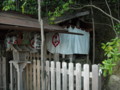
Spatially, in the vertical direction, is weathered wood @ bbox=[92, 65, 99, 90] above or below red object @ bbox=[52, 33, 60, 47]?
below

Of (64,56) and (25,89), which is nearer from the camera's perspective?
(25,89)

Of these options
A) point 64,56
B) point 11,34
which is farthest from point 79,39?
point 11,34

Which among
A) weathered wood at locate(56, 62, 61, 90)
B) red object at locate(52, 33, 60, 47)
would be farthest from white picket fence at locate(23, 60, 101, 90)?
red object at locate(52, 33, 60, 47)

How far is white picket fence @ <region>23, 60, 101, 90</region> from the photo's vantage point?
2.80 meters

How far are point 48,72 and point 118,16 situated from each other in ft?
20.5

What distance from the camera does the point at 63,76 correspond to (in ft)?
10.8

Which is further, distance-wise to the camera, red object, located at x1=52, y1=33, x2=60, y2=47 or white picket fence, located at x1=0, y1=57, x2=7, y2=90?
red object, located at x1=52, y1=33, x2=60, y2=47

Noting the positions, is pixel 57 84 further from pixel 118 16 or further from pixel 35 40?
pixel 118 16

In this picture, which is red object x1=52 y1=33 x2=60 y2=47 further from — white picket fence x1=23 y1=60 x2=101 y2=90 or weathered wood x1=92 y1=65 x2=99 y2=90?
weathered wood x1=92 y1=65 x2=99 y2=90

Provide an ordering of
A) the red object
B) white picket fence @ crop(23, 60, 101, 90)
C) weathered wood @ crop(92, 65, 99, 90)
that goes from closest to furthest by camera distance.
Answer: weathered wood @ crop(92, 65, 99, 90)
white picket fence @ crop(23, 60, 101, 90)
the red object

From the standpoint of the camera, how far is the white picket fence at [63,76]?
2.80 meters

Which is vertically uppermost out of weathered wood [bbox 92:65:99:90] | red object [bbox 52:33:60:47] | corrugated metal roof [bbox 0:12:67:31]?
corrugated metal roof [bbox 0:12:67:31]

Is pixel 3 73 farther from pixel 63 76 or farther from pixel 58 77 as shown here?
pixel 63 76

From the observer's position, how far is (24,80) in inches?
177
